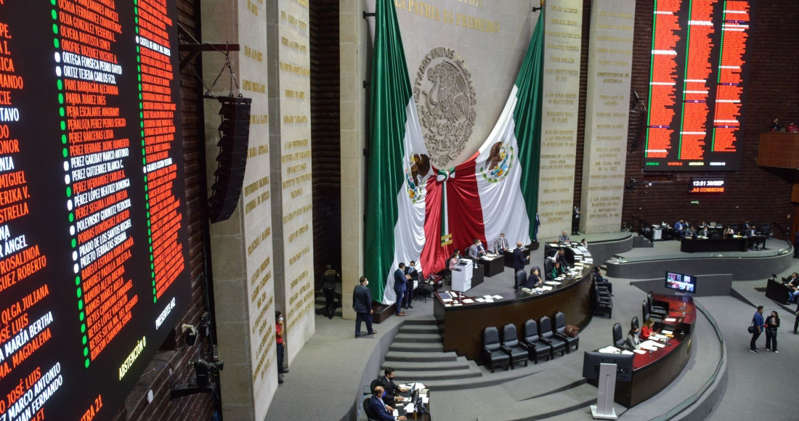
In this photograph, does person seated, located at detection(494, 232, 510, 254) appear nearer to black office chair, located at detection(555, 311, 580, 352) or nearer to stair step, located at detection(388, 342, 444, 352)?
black office chair, located at detection(555, 311, 580, 352)

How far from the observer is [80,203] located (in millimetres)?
2775

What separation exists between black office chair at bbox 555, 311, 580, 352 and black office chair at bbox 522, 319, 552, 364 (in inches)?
22.2

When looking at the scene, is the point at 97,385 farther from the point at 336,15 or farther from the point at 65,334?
the point at 336,15

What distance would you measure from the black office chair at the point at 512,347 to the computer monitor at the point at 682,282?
16.0 ft

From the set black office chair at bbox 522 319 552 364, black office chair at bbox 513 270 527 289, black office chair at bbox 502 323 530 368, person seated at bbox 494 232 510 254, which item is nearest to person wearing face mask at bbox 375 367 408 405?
black office chair at bbox 502 323 530 368

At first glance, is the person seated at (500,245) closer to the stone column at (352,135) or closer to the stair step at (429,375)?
the stone column at (352,135)

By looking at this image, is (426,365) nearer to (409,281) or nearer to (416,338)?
(416,338)

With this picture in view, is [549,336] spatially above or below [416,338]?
below

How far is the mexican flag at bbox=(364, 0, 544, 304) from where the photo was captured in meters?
11.9

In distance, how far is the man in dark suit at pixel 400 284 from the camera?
12.1m

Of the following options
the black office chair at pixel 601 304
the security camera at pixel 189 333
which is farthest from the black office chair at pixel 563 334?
the security camera at pixel 189 333

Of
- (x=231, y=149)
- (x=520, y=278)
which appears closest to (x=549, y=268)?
(x=520, y=278)

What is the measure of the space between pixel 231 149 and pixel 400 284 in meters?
7.45

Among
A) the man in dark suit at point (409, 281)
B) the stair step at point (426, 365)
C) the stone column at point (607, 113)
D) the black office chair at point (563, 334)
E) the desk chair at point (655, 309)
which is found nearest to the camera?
the stair step at point (426, 365)
